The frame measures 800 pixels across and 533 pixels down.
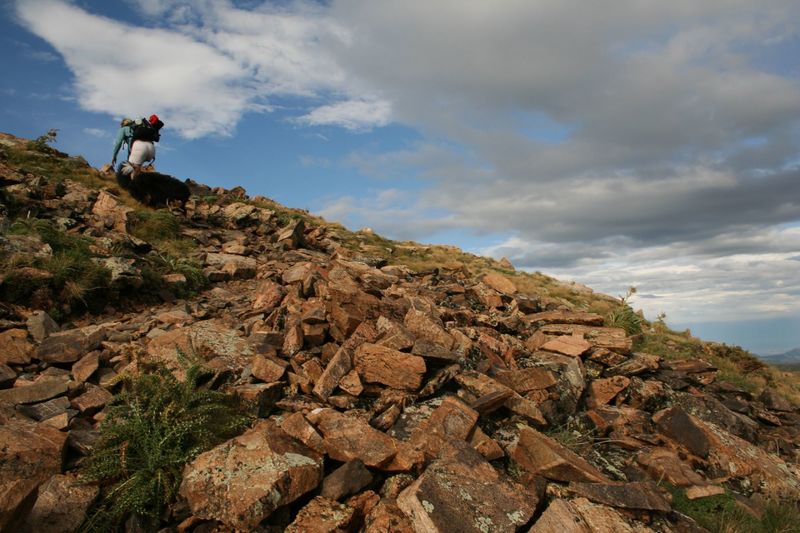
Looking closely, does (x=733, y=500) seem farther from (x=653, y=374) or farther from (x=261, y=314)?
(x=261, y=314)

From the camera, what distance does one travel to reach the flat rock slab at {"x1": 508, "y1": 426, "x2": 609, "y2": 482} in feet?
14.6

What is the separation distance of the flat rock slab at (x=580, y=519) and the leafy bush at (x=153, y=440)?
123 inches

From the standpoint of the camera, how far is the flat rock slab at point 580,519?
3688 millimetres

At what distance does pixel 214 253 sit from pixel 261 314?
6.98m

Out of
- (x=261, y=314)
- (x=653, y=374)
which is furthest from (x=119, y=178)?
(x=653, y=374)

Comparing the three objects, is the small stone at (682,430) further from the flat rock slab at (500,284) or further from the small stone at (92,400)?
the small stone at (92,400)

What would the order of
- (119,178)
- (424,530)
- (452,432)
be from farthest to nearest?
(119,178)
(452,432)
(424,530)

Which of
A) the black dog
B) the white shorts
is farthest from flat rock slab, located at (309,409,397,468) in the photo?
the black dog

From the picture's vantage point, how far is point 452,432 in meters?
4.71

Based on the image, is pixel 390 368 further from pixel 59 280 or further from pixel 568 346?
pixel 59 280

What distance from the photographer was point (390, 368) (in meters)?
5.62

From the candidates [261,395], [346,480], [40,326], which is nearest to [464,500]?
[346,480]

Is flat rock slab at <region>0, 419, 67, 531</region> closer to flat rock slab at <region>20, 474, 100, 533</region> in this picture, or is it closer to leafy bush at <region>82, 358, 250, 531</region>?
flat rock slab at <region>20, 474, 100, 533</region>

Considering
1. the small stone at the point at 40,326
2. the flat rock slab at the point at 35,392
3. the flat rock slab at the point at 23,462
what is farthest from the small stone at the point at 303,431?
the small stone at the point at 40,326
